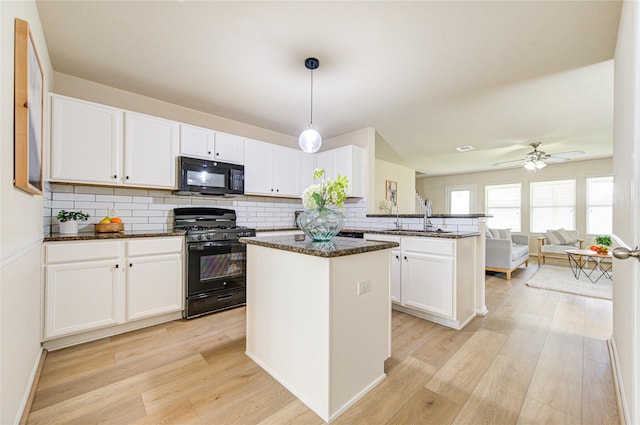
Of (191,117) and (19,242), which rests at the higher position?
(191,117)

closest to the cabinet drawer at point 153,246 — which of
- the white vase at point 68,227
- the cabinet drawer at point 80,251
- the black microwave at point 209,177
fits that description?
the cabinet drawer at point 80,251

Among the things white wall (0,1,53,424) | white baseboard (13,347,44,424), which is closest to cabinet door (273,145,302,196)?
white wall (0,1,53,424)

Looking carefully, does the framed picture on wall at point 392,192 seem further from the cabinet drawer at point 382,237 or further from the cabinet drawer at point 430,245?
the cabinet drawer at point 430,245

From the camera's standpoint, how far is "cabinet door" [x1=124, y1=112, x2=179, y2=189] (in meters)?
2.78

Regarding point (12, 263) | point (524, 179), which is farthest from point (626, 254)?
point (524, 179)

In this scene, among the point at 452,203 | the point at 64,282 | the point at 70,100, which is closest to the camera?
the point at 64,282

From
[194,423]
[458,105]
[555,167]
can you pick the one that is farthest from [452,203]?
[194,423]

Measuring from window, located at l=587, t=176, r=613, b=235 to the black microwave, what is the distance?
793 cm

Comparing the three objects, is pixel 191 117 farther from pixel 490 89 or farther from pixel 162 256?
pixel 490 89

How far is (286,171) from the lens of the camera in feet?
13.7

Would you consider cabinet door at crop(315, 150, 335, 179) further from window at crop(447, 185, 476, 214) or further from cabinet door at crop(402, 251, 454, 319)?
window at crop(447, 185, 476, 214)

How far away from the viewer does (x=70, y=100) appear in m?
2.46

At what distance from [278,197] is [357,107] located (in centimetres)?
182

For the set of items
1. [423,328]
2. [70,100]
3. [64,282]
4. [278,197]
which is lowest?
[423,328]
